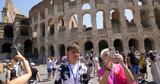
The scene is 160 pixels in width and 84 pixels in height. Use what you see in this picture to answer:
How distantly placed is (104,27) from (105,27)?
0.48 meters

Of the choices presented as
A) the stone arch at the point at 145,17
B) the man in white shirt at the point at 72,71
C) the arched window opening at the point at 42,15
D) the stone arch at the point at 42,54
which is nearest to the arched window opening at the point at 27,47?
the stone arch at the point at 42,54

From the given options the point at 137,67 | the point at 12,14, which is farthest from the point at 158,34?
the point at 12,14

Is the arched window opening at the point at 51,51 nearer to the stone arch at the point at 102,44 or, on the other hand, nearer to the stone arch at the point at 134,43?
the stone arch at the point at 102,44

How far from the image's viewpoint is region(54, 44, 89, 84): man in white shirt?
4.01 metres

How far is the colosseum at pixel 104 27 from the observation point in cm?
3447

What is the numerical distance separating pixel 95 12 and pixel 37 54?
12759 mm

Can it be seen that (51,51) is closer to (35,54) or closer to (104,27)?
(35,54)

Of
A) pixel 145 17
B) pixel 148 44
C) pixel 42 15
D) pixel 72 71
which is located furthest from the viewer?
pixel 42 15

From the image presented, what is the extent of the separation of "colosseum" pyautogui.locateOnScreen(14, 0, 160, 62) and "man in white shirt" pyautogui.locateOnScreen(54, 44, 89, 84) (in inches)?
1175

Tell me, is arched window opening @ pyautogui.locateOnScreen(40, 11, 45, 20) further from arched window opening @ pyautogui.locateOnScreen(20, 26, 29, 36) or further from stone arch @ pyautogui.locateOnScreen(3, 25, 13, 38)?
stone arch @ pyautogui.locateOnScreen(3, 25, 13, 38)

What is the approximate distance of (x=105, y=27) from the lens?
117ft

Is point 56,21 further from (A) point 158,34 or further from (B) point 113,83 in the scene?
(B) point 113,83

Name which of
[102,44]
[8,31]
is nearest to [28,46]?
[8,31]

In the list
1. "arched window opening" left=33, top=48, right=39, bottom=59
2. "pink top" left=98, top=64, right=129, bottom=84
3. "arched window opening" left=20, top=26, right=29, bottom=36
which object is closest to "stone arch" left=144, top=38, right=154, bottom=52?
"arched window opening" left=33, top=48, right=39, bottom=59
